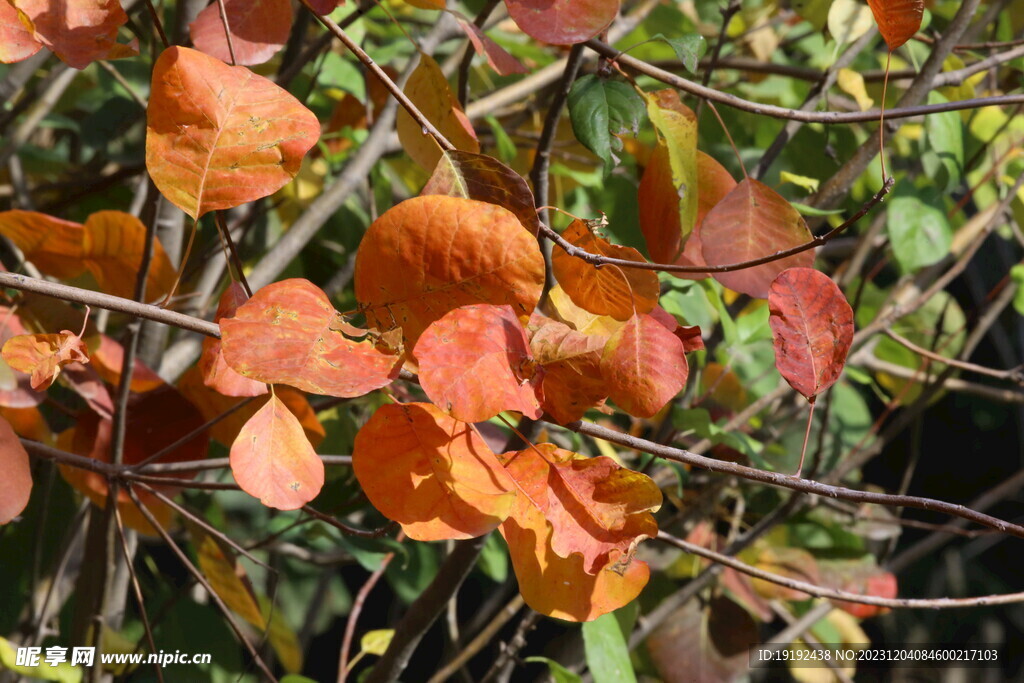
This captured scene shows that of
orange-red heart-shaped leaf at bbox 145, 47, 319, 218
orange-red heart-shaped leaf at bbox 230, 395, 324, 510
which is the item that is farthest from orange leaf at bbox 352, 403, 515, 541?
orange-red heart-shaped leaf at bbox 145, 47, 319, 218

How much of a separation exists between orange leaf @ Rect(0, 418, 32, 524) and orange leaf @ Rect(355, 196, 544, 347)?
187 millimetres

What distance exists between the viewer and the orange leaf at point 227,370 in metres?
0.43

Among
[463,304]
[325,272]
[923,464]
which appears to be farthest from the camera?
[923,464]

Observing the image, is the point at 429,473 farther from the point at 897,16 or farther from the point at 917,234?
the point at 917,234

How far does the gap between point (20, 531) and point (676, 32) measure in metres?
0.94

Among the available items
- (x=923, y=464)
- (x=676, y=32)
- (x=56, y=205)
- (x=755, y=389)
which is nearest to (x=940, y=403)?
(x=923, y=464)

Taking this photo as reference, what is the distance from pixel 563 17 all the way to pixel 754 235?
0.16 m

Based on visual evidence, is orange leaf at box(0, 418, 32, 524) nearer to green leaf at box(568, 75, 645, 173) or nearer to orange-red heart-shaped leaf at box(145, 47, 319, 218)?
orange-red heart-shaped leaf at box(145, 47, 319, 218)

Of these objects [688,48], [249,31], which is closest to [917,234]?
[688,48]

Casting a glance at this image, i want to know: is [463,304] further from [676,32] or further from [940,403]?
[940,403]

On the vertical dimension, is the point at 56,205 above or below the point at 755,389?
above

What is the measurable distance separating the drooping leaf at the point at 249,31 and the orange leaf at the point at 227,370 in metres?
0.13

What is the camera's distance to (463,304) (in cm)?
35

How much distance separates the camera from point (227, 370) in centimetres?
43
